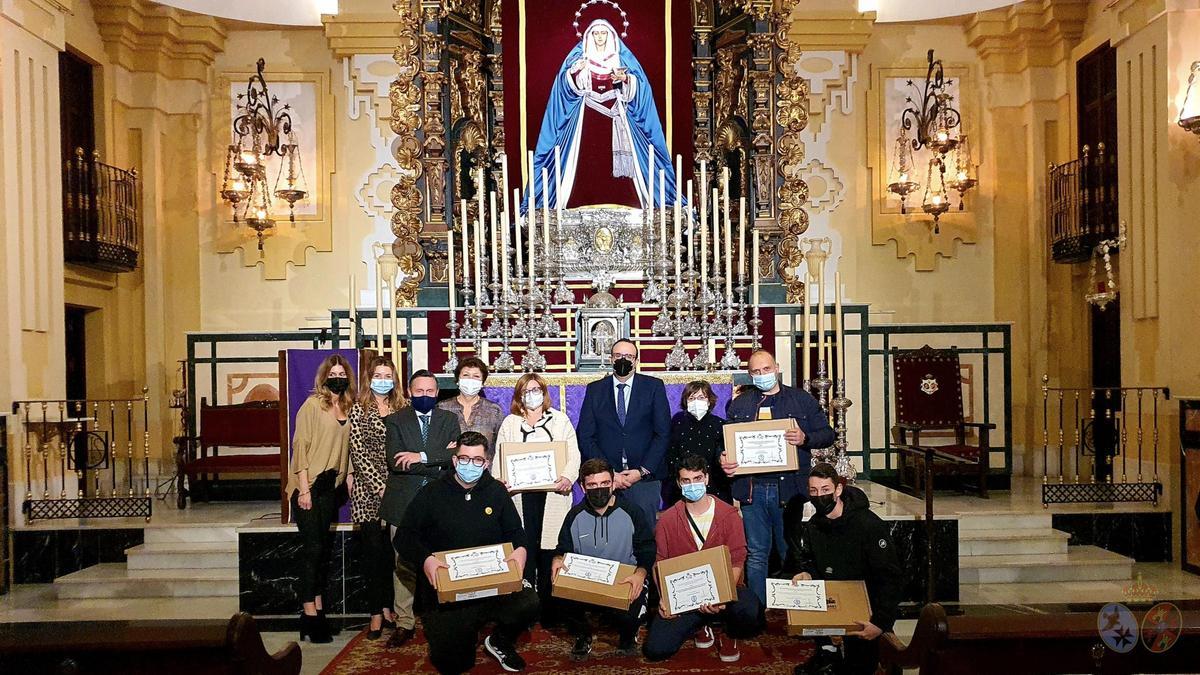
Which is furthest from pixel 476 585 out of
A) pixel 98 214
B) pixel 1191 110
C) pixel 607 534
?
pixel 98 214

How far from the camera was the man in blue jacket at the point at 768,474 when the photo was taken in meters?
5.96

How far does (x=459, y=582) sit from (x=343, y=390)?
1.74m

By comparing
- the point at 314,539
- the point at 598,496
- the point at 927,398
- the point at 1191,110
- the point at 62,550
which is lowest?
the point at 62,550

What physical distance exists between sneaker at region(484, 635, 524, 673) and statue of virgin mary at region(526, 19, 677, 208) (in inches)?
190

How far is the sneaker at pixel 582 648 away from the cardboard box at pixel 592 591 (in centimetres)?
48

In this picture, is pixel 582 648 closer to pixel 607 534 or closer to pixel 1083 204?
pixel 607 534

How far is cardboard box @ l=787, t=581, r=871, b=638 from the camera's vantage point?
15.8 ft

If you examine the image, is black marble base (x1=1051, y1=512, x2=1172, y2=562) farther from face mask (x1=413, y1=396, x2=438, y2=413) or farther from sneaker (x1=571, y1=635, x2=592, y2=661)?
face mask (x1=413, y1=396, x2=438, y2=413)

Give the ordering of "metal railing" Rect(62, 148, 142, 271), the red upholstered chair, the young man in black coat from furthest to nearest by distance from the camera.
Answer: "metal railing" Rect(62, 148, 142, 271) → the red upholstered chair → the young man in black coat

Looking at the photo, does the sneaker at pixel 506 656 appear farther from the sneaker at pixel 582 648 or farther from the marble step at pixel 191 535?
the marble step at pixel 191 535

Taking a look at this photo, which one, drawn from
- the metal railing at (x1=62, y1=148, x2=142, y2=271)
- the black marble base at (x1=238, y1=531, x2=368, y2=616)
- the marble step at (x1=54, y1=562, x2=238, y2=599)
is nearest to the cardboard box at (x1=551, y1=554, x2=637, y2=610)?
the black marble base at (x1=238, y1=531, x2=368, y2=616)

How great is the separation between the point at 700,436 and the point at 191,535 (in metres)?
4.24

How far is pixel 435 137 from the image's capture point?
900 cm

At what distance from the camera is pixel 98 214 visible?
34.7 feet
